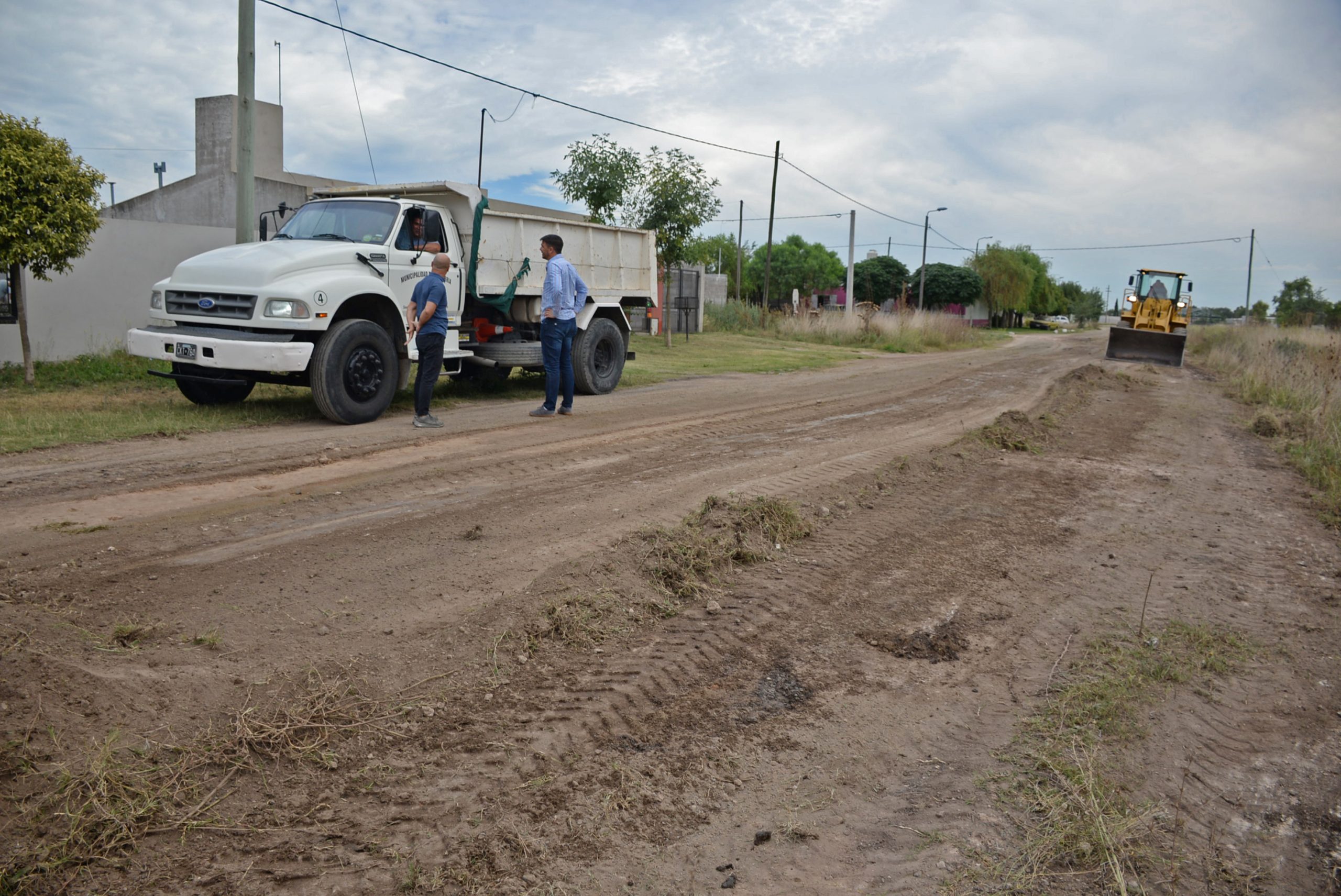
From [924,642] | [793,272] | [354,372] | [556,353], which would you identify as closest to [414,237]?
[354,372]

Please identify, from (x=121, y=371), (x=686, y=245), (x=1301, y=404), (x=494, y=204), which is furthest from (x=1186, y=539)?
(x=494, y=204)

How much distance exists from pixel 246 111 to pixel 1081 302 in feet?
404

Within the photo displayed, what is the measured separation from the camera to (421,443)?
8375 mm

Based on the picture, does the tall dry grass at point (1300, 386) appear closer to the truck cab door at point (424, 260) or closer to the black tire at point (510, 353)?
the black tire at point (510, 353)

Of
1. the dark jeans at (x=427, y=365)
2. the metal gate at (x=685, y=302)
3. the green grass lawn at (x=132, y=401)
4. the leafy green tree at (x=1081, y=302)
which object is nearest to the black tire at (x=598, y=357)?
the green grass lawn at (x=132, y=401)

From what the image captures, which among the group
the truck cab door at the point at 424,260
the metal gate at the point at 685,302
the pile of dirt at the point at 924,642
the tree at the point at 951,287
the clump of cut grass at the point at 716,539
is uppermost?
the tree at the point at 951,287

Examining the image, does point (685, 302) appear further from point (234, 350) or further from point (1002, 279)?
point (1002, 279)

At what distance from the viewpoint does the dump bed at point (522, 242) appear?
1116 centimetres

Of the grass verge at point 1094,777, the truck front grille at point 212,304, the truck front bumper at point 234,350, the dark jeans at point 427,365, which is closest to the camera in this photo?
the grass verge at point 1094,777

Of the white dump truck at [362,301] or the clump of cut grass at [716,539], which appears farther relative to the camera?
the white dump truck at [362,301]

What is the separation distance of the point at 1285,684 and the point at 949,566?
1.81m

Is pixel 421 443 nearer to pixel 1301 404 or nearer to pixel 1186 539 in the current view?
pixel 1186 539

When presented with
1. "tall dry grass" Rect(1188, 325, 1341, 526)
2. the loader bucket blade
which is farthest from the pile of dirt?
the loader bucket blade

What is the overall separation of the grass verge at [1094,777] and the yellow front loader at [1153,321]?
25.4m
